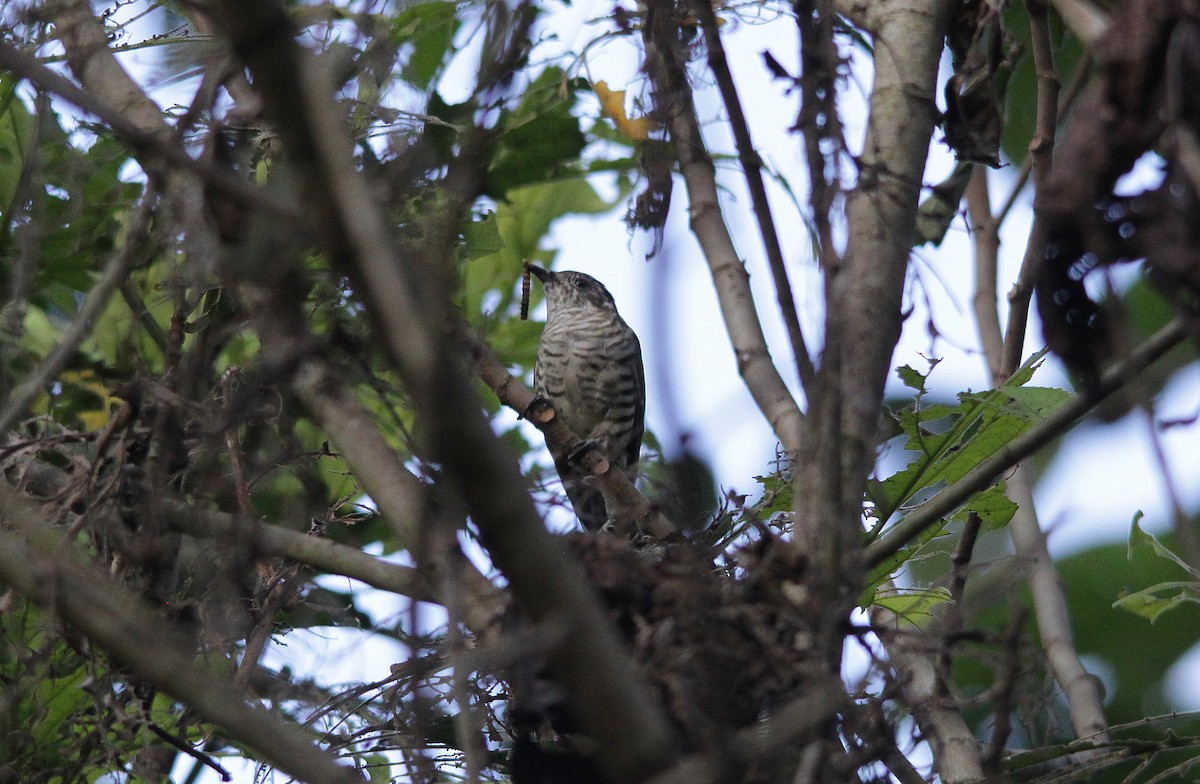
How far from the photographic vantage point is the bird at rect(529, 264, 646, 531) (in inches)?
217

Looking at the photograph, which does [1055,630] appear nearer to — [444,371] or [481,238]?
[481,238]

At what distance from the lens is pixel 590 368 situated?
18.3 feet

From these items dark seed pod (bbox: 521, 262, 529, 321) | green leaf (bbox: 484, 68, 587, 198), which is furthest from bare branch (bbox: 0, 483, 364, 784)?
dark seed pod (bbox: 521, 262, 529, 321)

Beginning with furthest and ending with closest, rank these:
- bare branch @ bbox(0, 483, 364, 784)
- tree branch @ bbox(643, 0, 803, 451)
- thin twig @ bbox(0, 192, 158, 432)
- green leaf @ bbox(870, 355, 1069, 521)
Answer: tree branch @ bbox(643, 0, 803, 451) < green leaf @ bbox(870, 355, 1069, 521) < thin twig @ bbox(0, 192, 158, 432) < bare branch @ bbox(0, 483, 364, 784)

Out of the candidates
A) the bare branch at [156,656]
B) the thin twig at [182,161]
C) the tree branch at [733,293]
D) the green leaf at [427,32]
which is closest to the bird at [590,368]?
the green leaf at [427,32]

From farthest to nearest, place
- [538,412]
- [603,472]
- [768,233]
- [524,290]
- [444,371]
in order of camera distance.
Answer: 1. [524,290]
2. [538,412]
3. [603,472]
4. [768,233]
5. [444,371]

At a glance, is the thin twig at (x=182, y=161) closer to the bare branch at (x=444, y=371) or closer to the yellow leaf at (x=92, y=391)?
the bare branch at (x=444, y=371)

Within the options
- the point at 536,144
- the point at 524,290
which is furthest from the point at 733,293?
the point at 524,290

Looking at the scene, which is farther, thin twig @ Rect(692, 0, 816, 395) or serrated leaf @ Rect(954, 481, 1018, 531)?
serrated leaf @ Rect(954, 481, 1018, 531)

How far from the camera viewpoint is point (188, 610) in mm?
3008

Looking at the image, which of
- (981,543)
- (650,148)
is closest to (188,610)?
(650,148)

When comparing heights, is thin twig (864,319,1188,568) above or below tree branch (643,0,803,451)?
below

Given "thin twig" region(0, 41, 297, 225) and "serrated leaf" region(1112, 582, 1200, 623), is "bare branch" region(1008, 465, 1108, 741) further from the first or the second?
"thin twig" region(0, 41, 297, 225)

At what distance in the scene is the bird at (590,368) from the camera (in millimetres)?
5508
